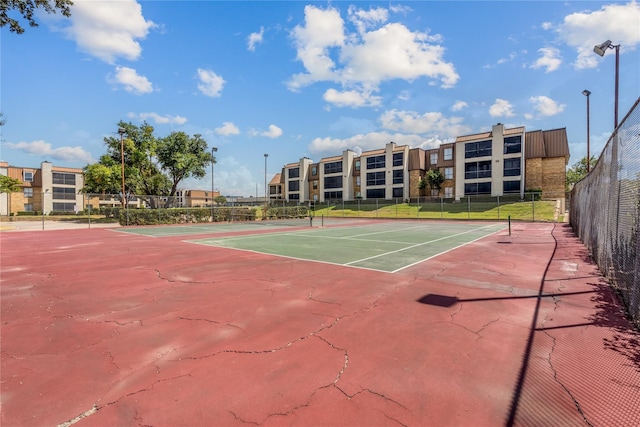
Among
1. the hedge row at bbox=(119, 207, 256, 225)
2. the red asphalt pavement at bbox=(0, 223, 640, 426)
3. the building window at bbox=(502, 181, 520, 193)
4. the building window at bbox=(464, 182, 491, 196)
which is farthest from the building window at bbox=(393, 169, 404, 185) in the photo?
the red asphalt pavement at bbox=(0, 223, 640, 426)

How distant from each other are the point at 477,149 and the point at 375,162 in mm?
20013

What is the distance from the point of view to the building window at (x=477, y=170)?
165ft

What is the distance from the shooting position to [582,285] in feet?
22.5

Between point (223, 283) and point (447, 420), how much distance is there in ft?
18.9

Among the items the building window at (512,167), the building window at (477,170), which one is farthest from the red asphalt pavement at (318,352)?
the building window at (477,170)

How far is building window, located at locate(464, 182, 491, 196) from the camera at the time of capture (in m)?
50.5

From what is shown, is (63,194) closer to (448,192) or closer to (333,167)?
(333,167)

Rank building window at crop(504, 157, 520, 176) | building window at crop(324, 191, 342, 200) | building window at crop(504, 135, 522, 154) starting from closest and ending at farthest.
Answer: building window at crop(504, 135, 522, 154)
building window at crop(504, 157, 520, 176)
building window at crop(324, 191, 342, 200)

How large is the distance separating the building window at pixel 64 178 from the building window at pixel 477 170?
84916 millimetres

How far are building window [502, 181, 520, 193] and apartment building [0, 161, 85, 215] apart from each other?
79.0 metres

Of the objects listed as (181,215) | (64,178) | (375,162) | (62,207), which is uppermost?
(375,162)

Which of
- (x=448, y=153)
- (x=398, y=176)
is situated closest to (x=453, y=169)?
(x=448, y=153)

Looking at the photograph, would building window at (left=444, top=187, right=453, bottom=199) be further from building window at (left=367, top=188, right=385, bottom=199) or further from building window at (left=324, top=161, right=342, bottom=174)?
building window at (left=324, top=161, right=342, bottom=174)

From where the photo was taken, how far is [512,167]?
47.8 metres
